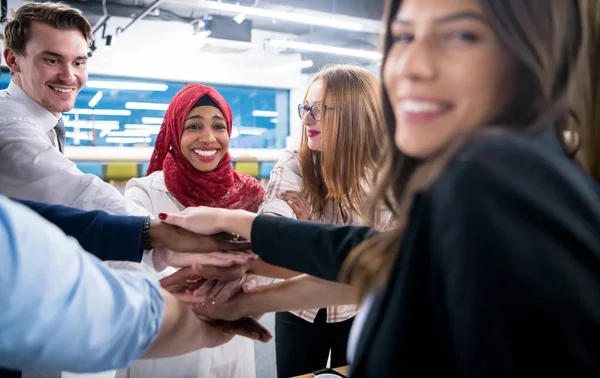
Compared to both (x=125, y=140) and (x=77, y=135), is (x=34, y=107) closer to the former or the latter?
(x=77, y=135)

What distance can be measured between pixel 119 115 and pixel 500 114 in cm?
848

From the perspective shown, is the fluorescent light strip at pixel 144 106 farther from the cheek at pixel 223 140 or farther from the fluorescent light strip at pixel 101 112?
the cheek at pixel 223 140

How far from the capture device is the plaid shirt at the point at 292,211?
1.81m

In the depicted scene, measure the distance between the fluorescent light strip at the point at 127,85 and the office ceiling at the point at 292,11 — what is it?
1.01 meters

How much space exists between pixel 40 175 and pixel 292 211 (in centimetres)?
89

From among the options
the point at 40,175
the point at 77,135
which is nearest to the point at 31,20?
the point at 40,175

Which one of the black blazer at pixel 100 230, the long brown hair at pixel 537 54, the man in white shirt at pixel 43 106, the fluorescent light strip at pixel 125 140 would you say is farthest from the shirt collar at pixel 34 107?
the fluorescent light strip at pixel 125 140

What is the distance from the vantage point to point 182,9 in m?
8.16

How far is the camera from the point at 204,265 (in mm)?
1237

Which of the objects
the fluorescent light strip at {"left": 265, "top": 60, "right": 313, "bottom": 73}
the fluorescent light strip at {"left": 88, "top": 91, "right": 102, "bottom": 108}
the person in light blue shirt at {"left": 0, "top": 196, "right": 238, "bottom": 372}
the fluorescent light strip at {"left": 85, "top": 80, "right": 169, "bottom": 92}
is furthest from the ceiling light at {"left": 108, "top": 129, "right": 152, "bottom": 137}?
the person in light blue shirt at {"left": 0, "top": 196, "right": 238, "bottom": 372}

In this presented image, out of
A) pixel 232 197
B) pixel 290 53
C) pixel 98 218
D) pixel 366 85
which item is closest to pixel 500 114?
pixel 98 218

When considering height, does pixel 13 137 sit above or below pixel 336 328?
above

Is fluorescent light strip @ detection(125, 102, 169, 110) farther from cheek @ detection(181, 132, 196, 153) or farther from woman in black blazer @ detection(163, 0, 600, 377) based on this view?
woman in black blazer @ detection(163, 0, 600, 377)

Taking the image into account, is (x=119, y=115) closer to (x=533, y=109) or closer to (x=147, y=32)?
(x=147, y=32)
